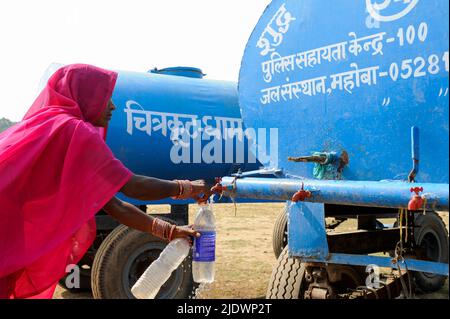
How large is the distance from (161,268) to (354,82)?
143cm

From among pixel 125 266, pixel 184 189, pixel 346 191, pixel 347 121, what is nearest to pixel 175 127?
pixel 125 266

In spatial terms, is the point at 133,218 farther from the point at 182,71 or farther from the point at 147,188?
the point at 182,71

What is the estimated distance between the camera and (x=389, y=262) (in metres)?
2.93

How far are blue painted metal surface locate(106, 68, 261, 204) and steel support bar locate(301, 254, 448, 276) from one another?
227 centimetres

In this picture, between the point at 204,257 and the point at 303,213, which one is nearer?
the point at 204,257

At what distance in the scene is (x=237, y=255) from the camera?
304 inches

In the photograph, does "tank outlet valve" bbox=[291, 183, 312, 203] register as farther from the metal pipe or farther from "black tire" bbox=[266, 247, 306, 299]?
"black tire" bbox=[266, 247, 306, 299]

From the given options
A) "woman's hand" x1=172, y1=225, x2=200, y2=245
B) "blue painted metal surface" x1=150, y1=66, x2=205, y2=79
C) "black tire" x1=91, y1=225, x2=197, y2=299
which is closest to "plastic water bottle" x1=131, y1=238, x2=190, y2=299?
"woman's hand" x1=172, y1=225, x2=200, y2=245

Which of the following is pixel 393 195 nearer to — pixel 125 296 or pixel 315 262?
pixel 315 262

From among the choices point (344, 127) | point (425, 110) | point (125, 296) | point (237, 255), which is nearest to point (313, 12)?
point (344, 127)

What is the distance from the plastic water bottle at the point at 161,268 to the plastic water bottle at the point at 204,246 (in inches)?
2.8

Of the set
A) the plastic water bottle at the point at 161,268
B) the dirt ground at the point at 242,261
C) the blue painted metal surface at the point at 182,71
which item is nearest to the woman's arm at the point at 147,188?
the plastic water bottle at the point at 161,268
